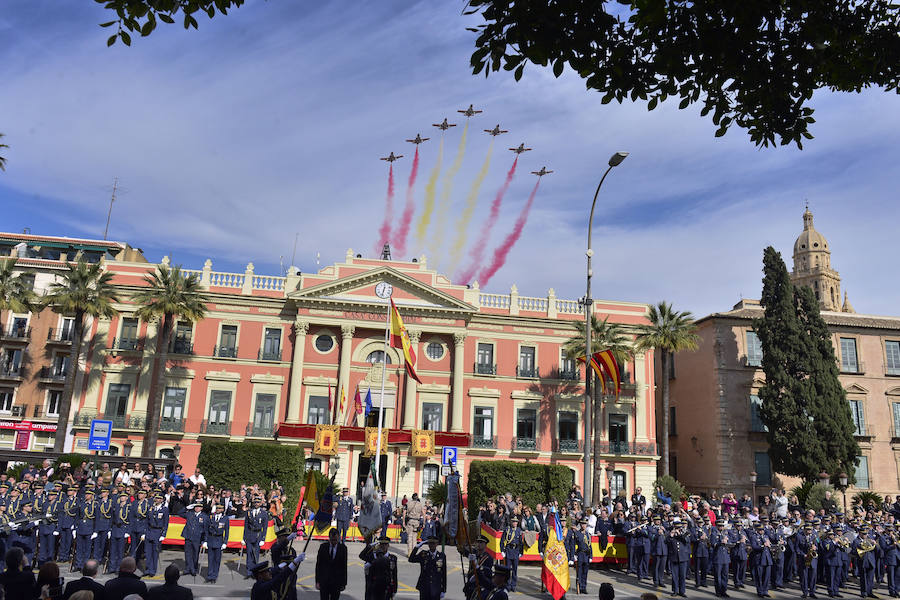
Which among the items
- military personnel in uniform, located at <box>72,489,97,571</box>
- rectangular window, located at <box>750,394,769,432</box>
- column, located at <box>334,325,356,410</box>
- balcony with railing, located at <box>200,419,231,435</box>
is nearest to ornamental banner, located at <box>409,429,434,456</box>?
column, located at <box>334,325,356,410</box>

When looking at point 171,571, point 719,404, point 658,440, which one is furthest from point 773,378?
point 171,571

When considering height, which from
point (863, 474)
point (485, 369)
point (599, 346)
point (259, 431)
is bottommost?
point (863, 474)

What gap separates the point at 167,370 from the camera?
41656 millimetres

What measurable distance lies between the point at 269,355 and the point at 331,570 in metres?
32.2

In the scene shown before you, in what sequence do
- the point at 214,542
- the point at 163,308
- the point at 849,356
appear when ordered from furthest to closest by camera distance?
the point at 849,356 < the point at 163,308 < the point at 214,542

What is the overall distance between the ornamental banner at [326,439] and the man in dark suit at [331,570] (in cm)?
2659

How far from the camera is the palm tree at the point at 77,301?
3794cm

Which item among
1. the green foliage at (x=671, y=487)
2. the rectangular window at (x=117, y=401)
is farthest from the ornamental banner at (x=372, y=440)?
the rectangular window at (x=117, y=401)

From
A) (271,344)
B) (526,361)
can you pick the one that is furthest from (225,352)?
(526,361)

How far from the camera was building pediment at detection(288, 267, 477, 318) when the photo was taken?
139 feet

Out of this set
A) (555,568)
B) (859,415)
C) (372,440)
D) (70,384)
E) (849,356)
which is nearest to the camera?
(555,568)

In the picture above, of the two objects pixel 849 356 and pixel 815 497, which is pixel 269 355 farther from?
pixel 849 356

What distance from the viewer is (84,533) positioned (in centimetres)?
1700

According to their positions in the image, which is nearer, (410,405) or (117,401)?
(117,401)
